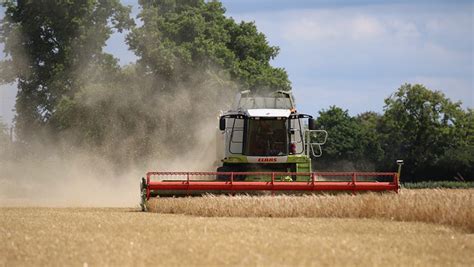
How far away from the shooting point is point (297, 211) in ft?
60.1

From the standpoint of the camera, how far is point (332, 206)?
59.4 ft

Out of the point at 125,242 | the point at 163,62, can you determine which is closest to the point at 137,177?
the point at 163,62

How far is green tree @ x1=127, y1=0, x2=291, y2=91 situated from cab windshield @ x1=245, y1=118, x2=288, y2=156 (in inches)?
773

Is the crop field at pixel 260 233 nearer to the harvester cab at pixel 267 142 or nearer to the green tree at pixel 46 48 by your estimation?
the harvester cab at pixel 267 142

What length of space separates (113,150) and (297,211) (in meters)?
24.1

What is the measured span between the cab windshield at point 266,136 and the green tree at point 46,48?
842 inches

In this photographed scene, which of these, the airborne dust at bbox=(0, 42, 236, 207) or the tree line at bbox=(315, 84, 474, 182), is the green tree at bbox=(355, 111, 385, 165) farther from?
the airborne dust at bbox=(0, 42, 236, 207)

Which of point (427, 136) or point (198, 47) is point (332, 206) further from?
point (427, 136)

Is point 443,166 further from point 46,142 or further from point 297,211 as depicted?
point 297,211

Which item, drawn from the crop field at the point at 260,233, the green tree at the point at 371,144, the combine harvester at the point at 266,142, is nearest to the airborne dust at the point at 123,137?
the combine harvester at the point at 266,142

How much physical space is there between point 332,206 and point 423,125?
46.1 m

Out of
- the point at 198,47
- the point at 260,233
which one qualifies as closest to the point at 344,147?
the point at 198,47

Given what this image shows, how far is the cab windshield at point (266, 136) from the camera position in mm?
22984

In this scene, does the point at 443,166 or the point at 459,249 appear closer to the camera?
the point at 459,249
